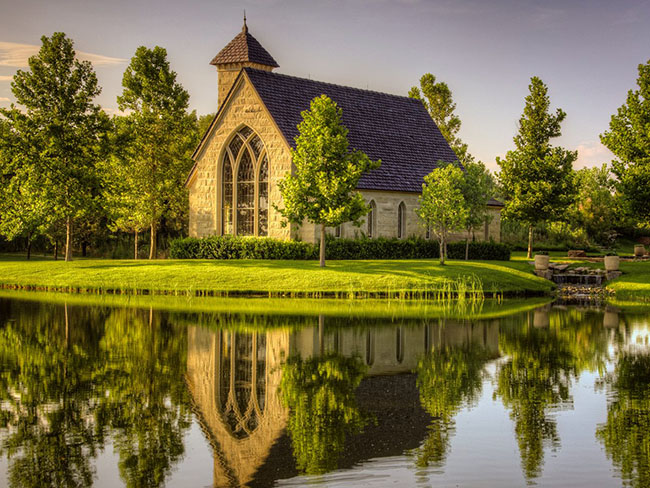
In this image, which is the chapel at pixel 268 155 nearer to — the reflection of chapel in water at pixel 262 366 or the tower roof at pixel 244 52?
the tower roof at pixel 244 52

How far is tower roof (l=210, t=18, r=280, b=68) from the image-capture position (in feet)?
162

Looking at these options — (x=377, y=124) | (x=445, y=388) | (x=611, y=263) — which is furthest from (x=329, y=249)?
(x=445, y=388)

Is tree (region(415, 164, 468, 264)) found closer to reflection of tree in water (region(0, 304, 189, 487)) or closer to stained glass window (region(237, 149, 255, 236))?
stained glass window (region(237, 149, 255, 236))

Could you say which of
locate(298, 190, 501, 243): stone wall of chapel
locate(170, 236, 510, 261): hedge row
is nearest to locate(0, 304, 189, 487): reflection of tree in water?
locate(170, 236, 510, 261): hedge row

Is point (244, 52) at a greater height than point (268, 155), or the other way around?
point (244, 52)

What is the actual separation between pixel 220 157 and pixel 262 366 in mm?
32392

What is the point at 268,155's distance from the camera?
45.4 meters

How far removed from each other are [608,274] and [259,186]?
67.2ft

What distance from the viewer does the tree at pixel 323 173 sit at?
120ft

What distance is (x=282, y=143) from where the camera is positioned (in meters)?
44.8

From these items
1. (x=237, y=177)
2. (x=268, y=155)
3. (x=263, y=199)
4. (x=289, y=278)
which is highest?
(x=268, y=155)

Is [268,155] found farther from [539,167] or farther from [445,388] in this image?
[445,388]

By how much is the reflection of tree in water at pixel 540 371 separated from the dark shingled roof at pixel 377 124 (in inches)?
946

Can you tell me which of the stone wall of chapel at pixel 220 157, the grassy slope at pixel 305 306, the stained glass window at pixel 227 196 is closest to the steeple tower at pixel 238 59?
the stone wall of chapel at pixel 220 157
